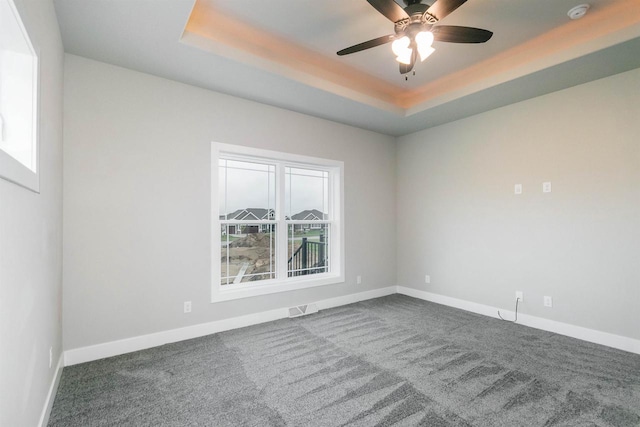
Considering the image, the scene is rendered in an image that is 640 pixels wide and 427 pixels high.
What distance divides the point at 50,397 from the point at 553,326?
464 centimetres

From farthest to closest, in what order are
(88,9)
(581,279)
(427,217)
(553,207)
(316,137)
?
(427,217) < (316,137) < (553,207) < (581,279) < (88,9)

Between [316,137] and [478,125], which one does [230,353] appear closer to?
[316,137]

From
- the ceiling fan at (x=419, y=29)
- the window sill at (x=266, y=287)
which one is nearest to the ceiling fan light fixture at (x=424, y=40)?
the ceiling fan at (x=419, y=29)

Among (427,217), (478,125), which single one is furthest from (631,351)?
(478,125)

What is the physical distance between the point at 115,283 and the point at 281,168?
223 cm

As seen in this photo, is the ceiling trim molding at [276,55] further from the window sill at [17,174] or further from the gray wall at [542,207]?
the window sill at [17,174]

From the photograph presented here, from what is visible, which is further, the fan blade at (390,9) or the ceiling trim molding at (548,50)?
the ceiling trim molding at (548,50)

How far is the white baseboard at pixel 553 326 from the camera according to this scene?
290 centimetres

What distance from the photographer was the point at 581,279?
319 centimetres

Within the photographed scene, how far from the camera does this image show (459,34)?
87.6 inches

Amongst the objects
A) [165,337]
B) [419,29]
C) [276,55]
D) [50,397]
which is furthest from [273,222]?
[419,29]

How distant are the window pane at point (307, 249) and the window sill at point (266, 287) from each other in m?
0.16

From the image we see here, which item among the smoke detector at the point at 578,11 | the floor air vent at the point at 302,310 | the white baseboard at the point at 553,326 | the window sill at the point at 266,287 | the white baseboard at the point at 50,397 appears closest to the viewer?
the white baseboard at the point at 50,397

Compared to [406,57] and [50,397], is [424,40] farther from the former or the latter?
[50,397]
